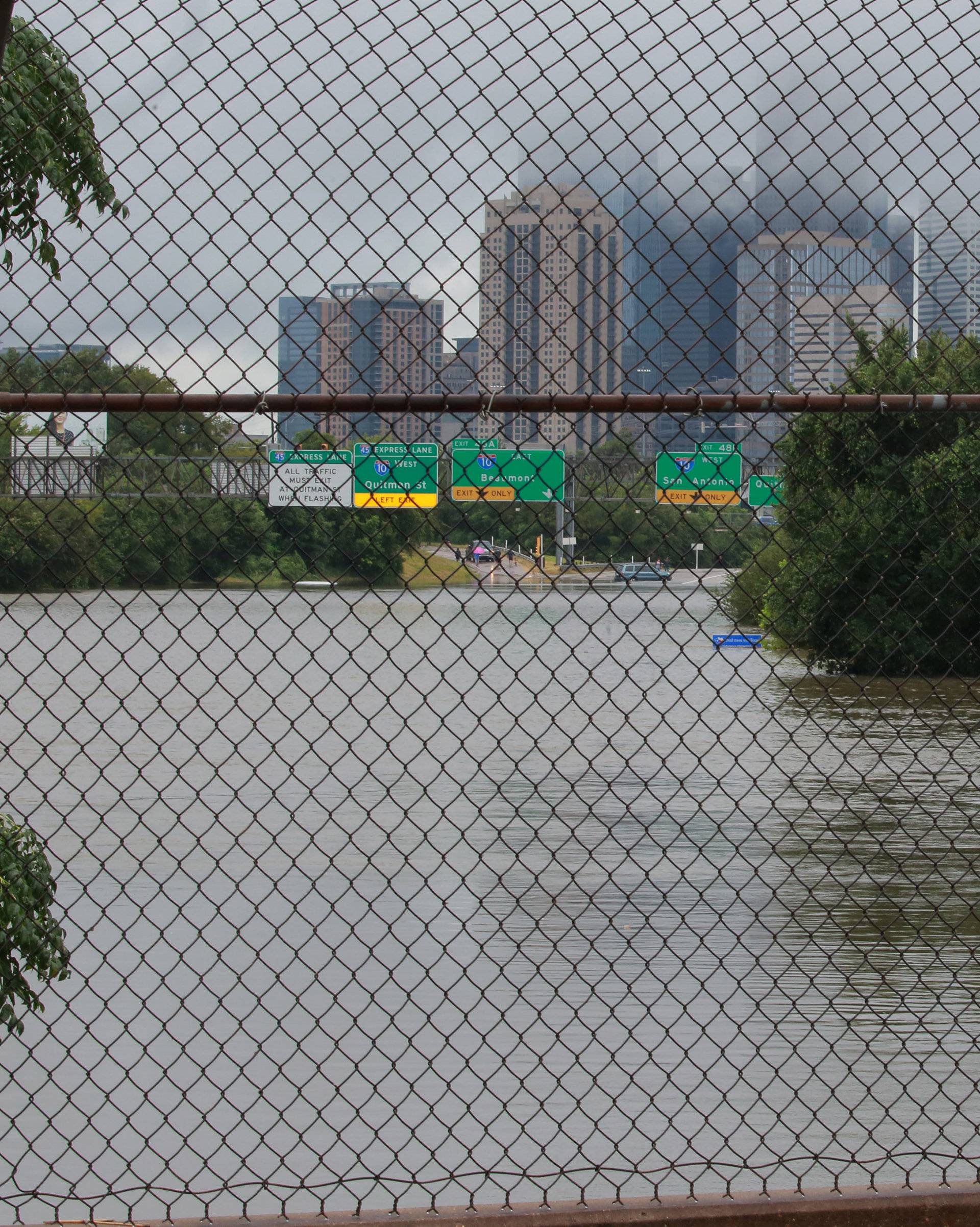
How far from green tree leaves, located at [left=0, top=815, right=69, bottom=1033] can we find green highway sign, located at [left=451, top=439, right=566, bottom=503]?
Answer: 1.58m

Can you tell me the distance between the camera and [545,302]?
3.48 metres

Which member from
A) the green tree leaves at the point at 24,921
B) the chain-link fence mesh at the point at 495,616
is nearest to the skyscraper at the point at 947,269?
the chain-link fence mesh at the point at 495,616

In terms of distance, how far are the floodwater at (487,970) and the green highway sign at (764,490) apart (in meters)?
0.37

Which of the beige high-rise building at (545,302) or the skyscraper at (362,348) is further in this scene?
the beige high-rise building at (545,302)

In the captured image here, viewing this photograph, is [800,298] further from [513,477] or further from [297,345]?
[297,345]

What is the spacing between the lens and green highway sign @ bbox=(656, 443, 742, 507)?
11.2 ft

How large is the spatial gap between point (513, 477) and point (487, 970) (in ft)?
16.9

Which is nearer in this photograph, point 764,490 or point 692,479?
point 692,479

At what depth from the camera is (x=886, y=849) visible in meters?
12.0

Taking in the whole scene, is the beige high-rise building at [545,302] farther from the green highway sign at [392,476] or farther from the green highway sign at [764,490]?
the green highway sign at [764,490]

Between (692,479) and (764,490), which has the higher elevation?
(692,479)

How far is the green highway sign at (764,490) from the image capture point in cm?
363

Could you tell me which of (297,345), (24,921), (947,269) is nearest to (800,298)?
(947,269)

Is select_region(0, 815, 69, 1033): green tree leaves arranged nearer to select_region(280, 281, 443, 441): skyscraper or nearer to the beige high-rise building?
select_region(280, 281, 443, 441): skyscraper
